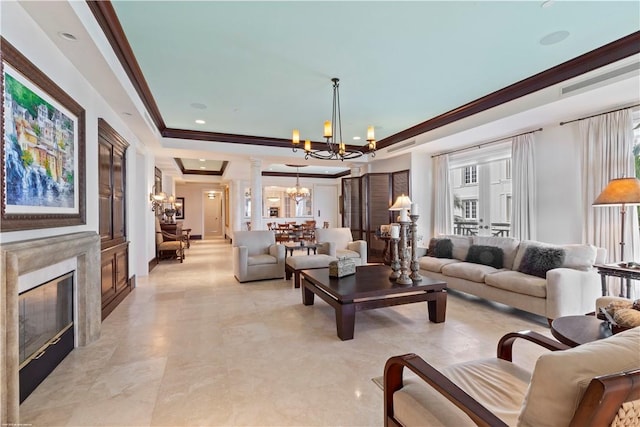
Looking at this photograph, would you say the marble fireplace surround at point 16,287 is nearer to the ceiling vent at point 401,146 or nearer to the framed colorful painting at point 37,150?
the framed colorful painting at point 37,150

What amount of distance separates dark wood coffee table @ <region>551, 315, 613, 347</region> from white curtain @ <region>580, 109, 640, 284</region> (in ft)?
7.82

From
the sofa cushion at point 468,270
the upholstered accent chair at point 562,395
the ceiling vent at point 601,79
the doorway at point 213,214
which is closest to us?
the upholstered accent chair at point 562,395

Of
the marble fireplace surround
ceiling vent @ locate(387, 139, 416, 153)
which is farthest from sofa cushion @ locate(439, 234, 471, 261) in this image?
the marble fireplace surround

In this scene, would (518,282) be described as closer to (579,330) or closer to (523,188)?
(579,330)

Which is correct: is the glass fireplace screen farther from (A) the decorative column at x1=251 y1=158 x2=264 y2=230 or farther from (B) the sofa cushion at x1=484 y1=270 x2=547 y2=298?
(B) the sofa cushion at x1=484 y1=270 x2=547 y2=298

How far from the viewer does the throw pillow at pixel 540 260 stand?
135 inches

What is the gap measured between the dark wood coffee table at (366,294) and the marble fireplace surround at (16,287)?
2.28 m

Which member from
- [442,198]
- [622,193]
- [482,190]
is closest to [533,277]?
[622,193]

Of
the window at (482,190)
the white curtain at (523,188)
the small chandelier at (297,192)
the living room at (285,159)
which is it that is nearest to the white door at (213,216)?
the small chandelier at (297,192)

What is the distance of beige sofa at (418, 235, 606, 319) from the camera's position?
3.18 metres

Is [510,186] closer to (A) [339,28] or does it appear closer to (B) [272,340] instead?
(A) [339,28]

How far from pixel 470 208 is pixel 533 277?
9.39 ft

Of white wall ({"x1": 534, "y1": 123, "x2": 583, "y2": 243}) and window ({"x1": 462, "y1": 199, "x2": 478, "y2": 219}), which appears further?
window ({"x1": 462, "y1": 199, "x2": 478, "y2": 219})

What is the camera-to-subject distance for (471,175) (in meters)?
6.18
